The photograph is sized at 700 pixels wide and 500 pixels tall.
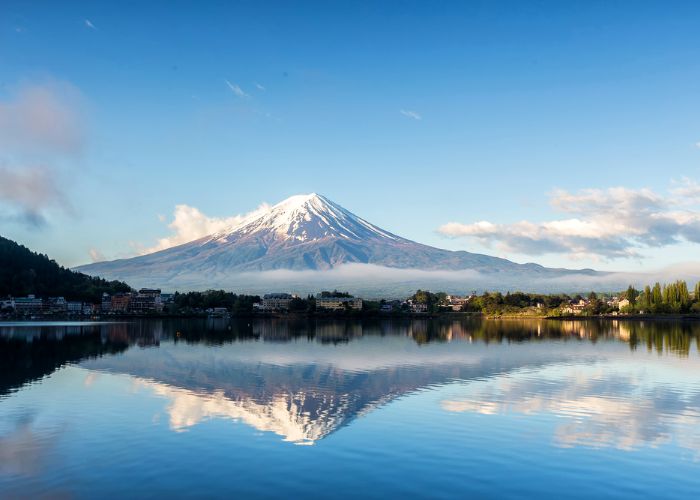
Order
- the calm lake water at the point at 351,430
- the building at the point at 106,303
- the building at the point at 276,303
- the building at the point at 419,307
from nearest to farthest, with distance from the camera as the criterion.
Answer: the calm lake water at the point at 351,430
the building at the point at 106,303
the building at the point at 276,303
the building at the point at 419,307

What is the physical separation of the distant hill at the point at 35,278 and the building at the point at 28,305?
555cm

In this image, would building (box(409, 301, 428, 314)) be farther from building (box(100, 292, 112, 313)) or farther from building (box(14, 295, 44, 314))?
building (box(14, 295, 44, 314))

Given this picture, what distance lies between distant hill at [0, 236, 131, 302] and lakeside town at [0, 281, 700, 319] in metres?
2.64

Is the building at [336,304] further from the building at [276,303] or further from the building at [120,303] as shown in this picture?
the building at [120,303]

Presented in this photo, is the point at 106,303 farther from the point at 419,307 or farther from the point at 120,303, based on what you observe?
the point at 419,307

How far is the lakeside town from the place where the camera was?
13014 centimetres

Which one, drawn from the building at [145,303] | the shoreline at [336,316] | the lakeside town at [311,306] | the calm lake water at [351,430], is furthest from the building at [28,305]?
the calm lake water at [351,430]

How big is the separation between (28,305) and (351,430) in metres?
146

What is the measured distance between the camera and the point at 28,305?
14338 cm

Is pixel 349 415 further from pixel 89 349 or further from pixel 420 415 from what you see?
pixel 89 349

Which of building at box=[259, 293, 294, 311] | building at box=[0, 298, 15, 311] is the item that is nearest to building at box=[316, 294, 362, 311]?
building at box=[259, 293, 294, 311]

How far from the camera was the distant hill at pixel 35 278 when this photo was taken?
15025 cm

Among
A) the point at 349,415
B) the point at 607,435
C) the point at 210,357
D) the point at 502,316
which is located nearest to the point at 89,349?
the point at 210,357

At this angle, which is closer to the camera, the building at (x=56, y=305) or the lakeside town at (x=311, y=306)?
the lakeside town at (x=311, y=306)
